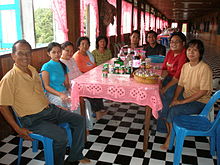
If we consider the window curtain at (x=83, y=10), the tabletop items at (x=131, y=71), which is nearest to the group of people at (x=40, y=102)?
the tabletop items at (x=131, y=71)

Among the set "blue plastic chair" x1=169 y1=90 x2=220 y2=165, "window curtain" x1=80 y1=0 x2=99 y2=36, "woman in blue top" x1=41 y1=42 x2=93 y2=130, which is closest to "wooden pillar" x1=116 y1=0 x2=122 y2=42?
"window curtain" x1=80 y1=0 x2=99 y2=36

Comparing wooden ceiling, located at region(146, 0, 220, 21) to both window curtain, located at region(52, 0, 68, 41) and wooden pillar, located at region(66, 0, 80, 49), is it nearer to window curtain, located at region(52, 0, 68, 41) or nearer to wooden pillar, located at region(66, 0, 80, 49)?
wooden pillar, located at region(66, 0, 80, 49)

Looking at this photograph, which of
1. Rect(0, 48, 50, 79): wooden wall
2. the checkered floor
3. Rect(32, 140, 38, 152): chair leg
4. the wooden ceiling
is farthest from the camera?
the wooden ceiling

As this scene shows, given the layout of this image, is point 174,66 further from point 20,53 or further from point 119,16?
point 119,16

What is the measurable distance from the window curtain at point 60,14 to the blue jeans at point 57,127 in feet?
6.88

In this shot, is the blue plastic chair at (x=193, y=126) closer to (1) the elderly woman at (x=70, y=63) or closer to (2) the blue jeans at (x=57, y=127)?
(2) the blue jeans at (x=57, y=127)

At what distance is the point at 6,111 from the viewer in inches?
65.6

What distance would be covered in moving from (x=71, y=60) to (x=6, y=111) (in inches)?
51.0

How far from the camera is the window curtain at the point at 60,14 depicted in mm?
3561

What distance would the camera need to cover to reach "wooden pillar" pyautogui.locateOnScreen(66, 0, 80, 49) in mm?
4006

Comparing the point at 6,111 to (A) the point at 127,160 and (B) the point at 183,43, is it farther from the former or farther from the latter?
(B) the point at 183,43

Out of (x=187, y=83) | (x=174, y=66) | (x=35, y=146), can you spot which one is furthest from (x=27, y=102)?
(x=174, y=66)

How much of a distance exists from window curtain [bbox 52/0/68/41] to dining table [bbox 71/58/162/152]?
1.78 metres

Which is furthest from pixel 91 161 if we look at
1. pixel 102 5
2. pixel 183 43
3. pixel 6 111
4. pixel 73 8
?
pixel 102 5
